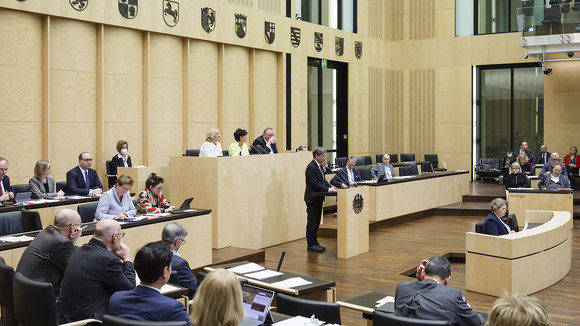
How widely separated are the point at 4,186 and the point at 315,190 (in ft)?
14.4

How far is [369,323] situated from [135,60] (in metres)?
8.42

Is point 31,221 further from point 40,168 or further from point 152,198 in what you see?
point 40,168

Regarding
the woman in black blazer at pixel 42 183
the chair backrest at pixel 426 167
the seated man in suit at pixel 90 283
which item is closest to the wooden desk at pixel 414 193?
the chair backrest at pixel 426 167

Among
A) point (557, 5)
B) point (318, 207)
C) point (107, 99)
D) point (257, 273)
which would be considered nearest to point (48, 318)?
point (257, 273)

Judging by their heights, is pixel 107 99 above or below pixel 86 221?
above

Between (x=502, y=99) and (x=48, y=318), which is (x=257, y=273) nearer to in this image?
(x=48, y=318)

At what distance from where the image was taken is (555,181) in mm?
12234

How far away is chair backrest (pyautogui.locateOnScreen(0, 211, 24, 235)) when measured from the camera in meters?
6.57

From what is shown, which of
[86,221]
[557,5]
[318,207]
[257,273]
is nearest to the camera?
[257,273]

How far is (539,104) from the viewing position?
18.6 meters

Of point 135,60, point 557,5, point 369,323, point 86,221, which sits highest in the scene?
point 557,5

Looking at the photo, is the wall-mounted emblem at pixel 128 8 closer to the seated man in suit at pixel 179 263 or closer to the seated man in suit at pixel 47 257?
the seated man in suit at pixel 47 257

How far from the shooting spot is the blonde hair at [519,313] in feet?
7.75

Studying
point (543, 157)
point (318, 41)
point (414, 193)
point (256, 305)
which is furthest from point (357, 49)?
point (256, 305)
